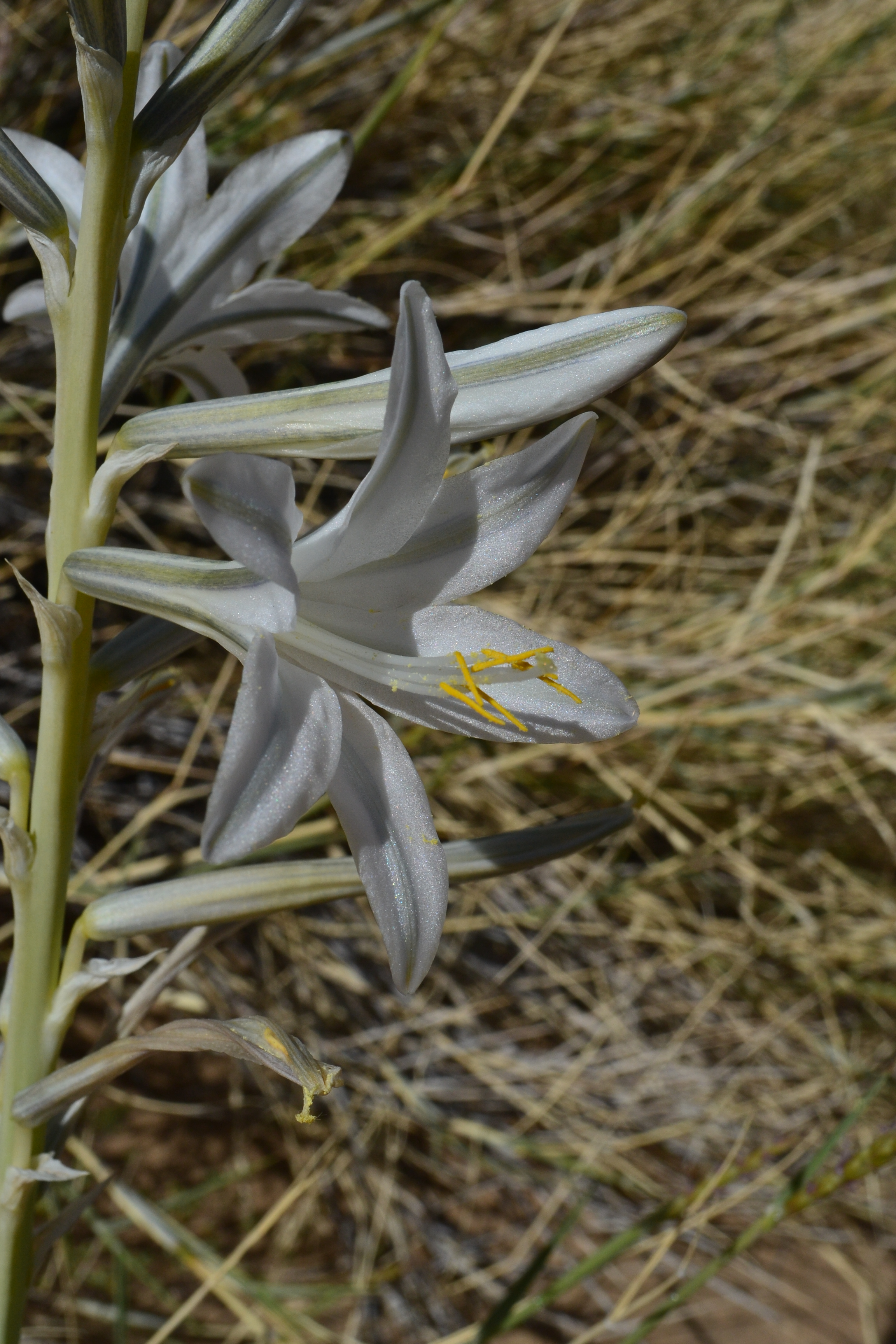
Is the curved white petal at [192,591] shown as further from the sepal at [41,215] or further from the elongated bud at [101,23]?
the elongated bud at [101,23]

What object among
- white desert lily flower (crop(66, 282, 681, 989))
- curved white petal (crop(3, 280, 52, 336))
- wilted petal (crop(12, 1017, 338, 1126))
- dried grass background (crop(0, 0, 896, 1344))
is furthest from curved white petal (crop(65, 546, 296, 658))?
dried grass background (crop(0, 0, 896, 1344))

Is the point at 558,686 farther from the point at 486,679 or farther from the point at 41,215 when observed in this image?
the point at 41,215

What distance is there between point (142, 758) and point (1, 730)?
1.06m

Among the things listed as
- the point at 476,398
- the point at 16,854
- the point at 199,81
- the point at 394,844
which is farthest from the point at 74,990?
the point at 199,81

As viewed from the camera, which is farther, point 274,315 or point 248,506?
point 274,315

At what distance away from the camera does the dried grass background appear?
1.80 meters

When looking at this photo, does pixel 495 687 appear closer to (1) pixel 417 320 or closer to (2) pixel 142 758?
(1) pixel 417 320

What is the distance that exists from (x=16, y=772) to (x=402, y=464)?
323 millimetres

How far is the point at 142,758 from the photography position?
168 centimetres

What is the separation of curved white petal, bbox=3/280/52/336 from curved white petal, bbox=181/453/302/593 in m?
0.36

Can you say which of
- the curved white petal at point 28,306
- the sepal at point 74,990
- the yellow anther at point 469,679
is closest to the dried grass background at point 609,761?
the curved white petal at point 28,306

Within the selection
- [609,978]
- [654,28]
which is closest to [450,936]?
[609,978]

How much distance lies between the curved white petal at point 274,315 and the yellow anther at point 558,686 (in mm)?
328

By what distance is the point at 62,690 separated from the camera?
61 centimetres
